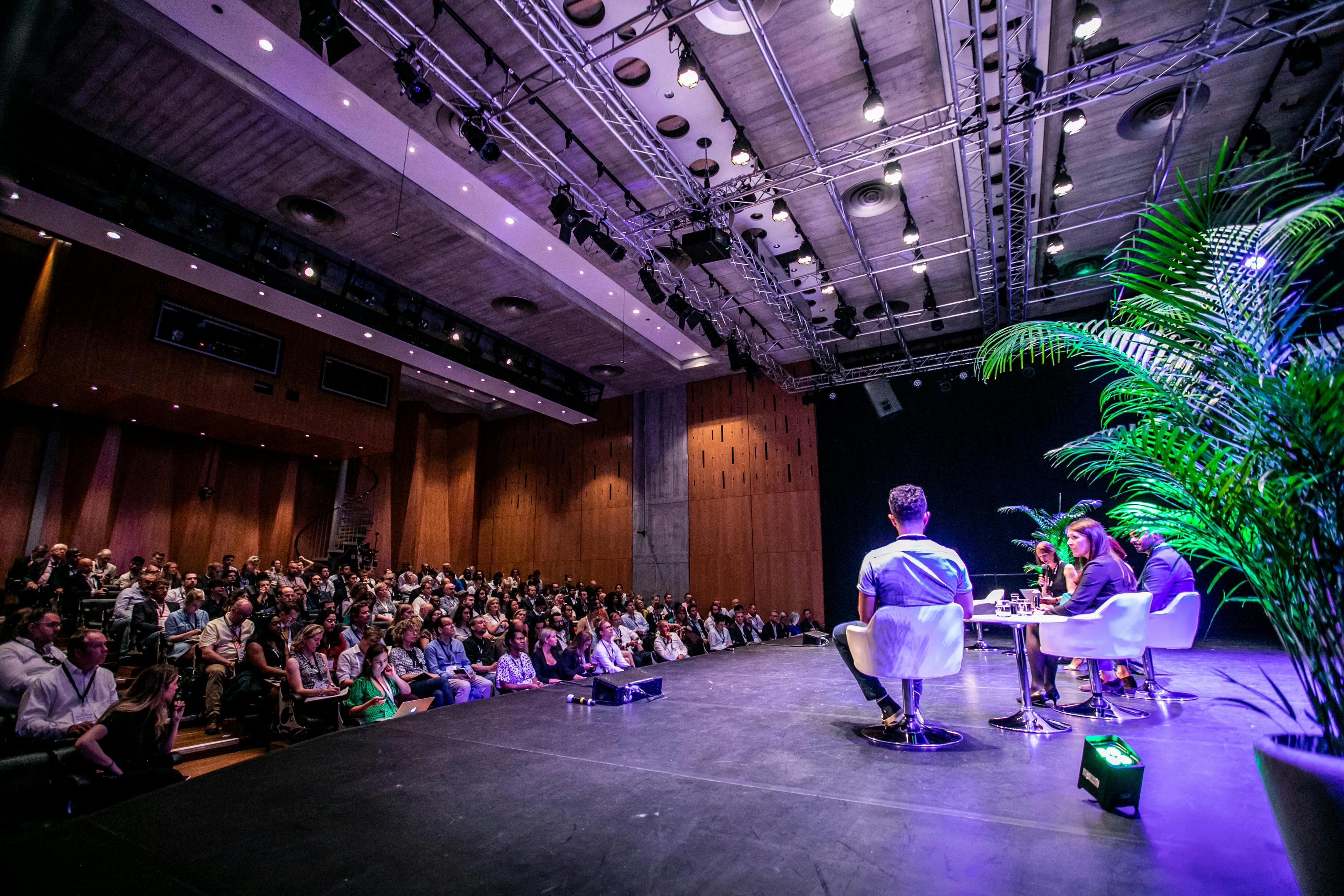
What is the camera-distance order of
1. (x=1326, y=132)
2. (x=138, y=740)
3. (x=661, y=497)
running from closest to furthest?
1. (x=138, y=740)
2. (x=1326, y=132)
3. (x=661, y=497)

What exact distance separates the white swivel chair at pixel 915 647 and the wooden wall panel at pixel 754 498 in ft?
31.9

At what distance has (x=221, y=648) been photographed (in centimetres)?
534

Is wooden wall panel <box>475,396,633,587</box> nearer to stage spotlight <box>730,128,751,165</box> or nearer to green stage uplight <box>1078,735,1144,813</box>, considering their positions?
stage spotlight <box>730,128,751,165</box>

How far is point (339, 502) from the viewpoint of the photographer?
13.0 m

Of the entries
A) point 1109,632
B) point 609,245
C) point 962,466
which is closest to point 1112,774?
point 1109,632

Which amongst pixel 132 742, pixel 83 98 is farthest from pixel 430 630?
pixel 83 98

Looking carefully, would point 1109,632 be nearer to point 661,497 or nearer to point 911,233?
point 911,233

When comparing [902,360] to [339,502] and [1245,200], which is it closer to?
[1245,200]

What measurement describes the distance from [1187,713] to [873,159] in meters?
6.09

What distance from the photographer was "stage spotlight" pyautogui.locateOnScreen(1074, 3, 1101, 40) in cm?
496

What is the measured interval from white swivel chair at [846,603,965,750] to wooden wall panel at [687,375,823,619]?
31.9 ft

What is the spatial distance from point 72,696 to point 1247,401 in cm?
509

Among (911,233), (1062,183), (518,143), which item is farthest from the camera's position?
(911,233)

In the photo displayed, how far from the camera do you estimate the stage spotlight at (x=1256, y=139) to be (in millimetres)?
6289
